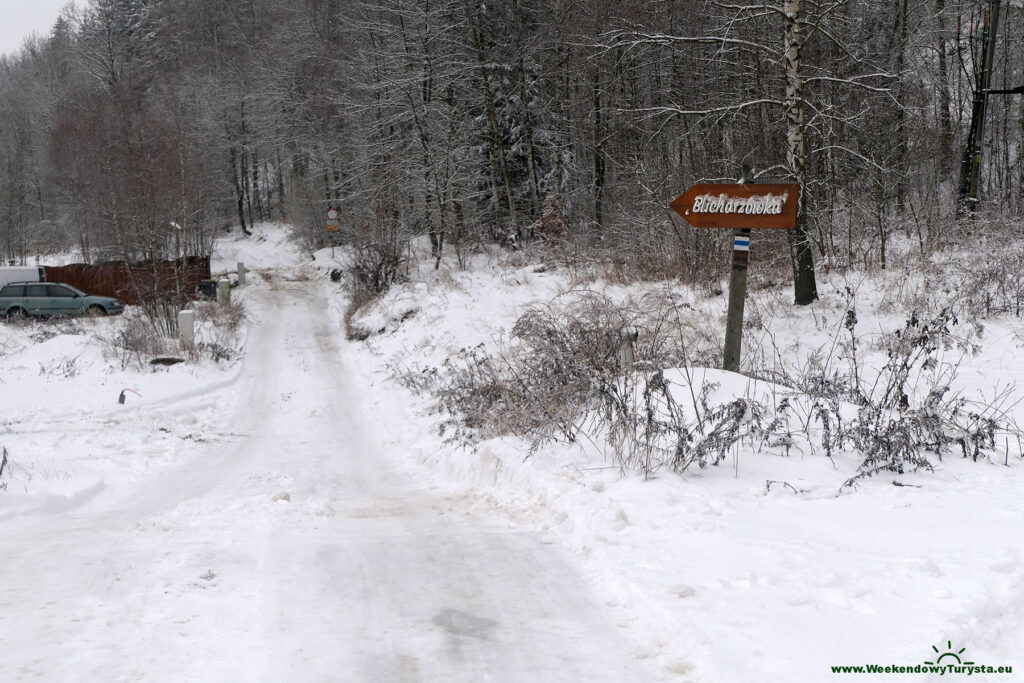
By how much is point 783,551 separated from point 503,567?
1.70m

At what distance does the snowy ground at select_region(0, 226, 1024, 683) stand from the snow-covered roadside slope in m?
0.02

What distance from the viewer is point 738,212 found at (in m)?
7.81

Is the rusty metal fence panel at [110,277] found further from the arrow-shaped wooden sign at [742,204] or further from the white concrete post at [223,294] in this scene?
the arrow-shaped wooden sign at [742,204]

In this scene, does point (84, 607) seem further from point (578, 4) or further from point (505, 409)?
point (578, 4)

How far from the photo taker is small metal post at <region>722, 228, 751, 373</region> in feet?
25.6

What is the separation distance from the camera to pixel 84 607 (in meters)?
4.07

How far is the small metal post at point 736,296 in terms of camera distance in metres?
7.82

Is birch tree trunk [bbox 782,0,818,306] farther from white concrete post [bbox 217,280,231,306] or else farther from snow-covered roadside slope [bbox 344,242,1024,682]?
white concrete post [bbox 217,280,231,306]

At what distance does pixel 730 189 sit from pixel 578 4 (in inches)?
627

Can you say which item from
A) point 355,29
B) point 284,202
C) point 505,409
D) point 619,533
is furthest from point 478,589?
point 284,202

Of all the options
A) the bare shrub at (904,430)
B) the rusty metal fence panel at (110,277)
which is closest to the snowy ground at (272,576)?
the bare shrub at (904,430)

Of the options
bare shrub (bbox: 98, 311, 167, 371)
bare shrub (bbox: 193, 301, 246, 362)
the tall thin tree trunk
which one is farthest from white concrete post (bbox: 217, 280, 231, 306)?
the tall thin tree trunk

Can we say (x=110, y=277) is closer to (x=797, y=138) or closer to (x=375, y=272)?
(x=375, y=272)

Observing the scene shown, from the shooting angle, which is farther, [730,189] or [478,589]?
[730,189]
